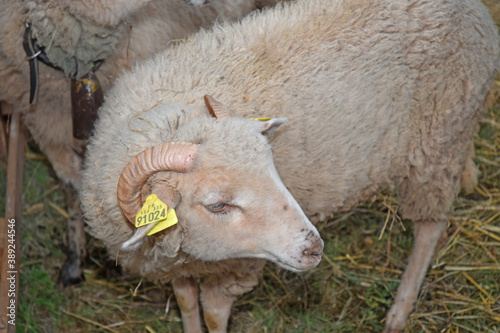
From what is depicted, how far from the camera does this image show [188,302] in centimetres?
324

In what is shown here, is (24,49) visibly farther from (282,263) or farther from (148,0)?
(282,263)

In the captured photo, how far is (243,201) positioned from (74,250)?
205cm

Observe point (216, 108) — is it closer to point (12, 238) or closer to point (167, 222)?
point (167, 222)

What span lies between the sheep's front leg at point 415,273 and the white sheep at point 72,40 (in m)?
1.74

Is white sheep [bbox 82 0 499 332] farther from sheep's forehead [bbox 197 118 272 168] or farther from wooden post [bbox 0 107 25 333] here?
wooden post [bbox 0 107 25 333]

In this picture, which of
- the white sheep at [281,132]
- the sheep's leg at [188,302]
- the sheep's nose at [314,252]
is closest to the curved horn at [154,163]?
the white sheep at [281,132]

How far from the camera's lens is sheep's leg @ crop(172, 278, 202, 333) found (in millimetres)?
3160

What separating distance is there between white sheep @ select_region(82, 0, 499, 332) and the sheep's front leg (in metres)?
0.18

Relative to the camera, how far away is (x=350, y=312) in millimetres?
3625

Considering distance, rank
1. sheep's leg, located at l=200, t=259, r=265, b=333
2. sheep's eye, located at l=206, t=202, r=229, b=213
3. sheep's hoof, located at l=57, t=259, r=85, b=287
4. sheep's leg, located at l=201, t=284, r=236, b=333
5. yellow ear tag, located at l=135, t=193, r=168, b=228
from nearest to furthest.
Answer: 1. yellow ear tag, located at l=135, t=193, r=168, b=228
2. sheep's eye, located at l=206, t=202, r=229, b=213
3. sheep's leg, located at l=200, t=259, r=265, b=333
4. sheep's leg, located at l=201, t=284, r=236, b=333
5. sheep's hoof, located at l=57, t=259, r=85, b=287

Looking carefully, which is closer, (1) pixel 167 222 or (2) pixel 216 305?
(1) pixel 167 222

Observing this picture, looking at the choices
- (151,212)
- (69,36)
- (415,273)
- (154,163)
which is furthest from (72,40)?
(415,273)

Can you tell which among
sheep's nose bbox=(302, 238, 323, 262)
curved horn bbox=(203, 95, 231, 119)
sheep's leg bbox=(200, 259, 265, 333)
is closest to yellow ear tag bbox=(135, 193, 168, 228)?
curved horn bbox=(203, 95, 231, 119)

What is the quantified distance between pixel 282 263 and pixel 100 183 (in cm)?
87
